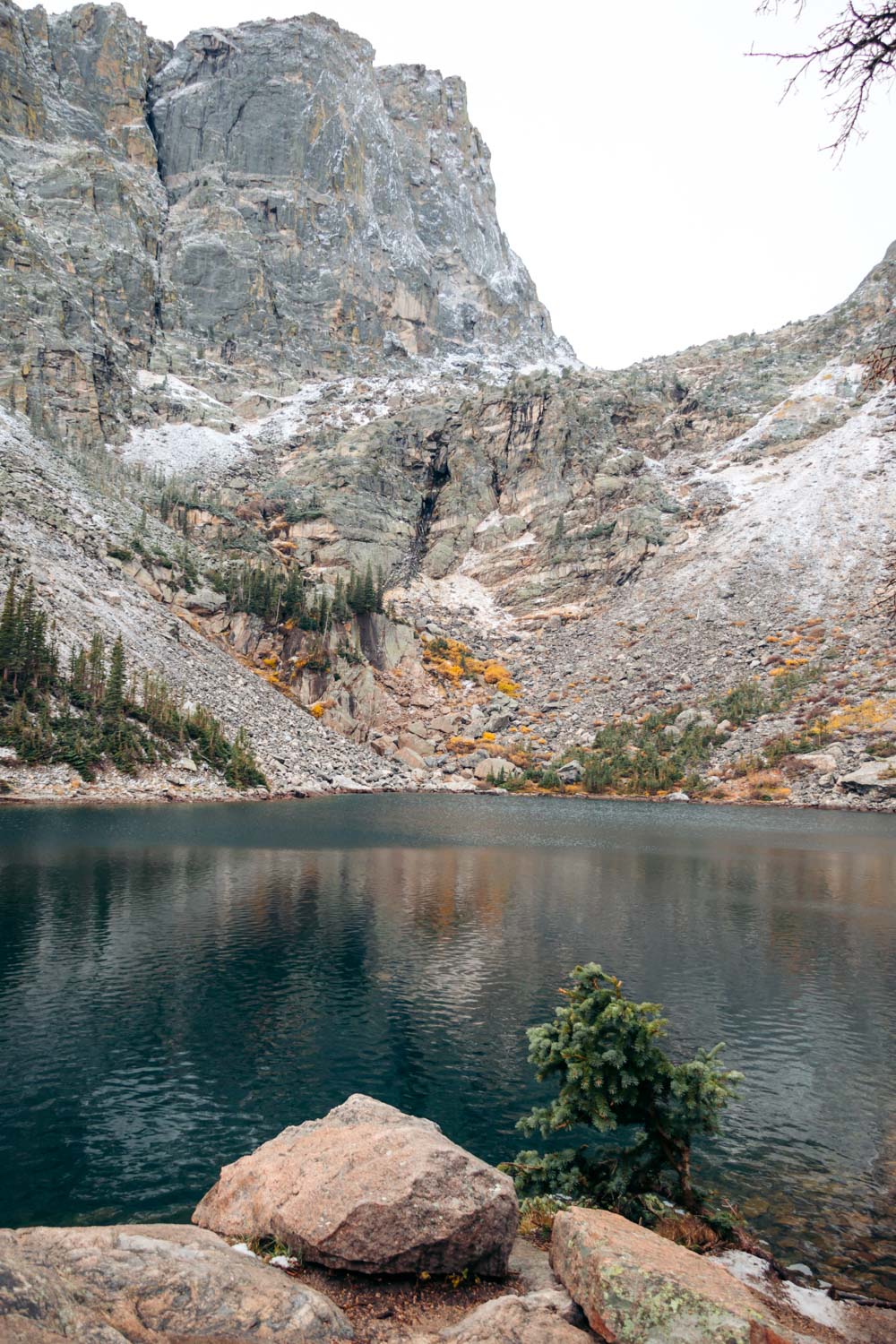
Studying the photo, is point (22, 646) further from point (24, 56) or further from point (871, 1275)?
point (24, 56)

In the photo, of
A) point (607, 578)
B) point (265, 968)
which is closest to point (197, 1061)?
point (265, 968)

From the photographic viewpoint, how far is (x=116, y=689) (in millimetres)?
70875

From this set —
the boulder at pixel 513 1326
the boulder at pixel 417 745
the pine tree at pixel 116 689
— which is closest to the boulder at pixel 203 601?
the pine tree at pixel 116 689

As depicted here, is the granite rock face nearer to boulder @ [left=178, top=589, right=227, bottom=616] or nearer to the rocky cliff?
the rocky cliff

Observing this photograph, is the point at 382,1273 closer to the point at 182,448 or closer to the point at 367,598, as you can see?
the point at 367,598

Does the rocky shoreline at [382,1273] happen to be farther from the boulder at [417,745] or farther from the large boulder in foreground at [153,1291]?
the boulder at [417,745]

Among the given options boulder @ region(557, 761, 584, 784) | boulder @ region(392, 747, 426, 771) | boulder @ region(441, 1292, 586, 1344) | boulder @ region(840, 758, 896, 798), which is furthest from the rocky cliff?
boulder @ region(441, 1292, 586, 1344)

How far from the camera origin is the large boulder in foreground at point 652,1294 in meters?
6.18

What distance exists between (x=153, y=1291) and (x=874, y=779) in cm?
8448

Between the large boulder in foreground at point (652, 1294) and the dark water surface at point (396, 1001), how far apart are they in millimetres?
4328

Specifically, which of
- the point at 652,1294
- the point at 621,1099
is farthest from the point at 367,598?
the point at 652,1294

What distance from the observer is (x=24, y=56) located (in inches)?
6604

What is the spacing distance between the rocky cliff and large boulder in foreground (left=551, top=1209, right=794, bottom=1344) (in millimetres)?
75590

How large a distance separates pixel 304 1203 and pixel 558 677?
352 ft
